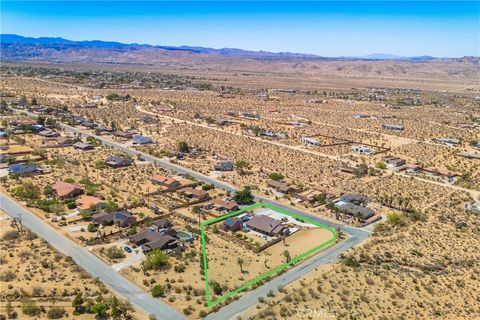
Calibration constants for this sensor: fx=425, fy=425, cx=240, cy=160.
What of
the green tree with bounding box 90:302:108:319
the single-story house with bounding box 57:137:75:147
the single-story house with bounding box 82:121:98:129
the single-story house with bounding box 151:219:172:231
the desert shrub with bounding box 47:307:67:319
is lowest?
the single-story house with bounding box 82:121:98:129

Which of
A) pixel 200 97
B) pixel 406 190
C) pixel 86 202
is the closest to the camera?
pixel 86 202

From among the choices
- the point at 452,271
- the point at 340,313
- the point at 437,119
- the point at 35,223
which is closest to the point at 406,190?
the point at 452,271

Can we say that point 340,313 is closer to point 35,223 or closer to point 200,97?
point 35,223

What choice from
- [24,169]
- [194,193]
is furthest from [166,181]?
[24,169]

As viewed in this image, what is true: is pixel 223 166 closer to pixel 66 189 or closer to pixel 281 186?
pixel 281 186

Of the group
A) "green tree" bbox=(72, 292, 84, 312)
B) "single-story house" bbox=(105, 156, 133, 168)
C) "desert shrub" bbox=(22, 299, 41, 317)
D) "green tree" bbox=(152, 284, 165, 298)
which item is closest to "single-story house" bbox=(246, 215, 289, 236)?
"green tree" bbox=(152, 284, 165, 298)

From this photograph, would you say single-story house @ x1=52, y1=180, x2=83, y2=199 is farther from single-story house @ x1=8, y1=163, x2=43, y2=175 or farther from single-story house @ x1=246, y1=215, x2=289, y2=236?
single-story house @ x1=246, y1=215, x2=289, y2=236

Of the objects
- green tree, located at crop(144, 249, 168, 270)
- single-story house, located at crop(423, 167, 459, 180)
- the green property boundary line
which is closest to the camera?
the green property boundary line
